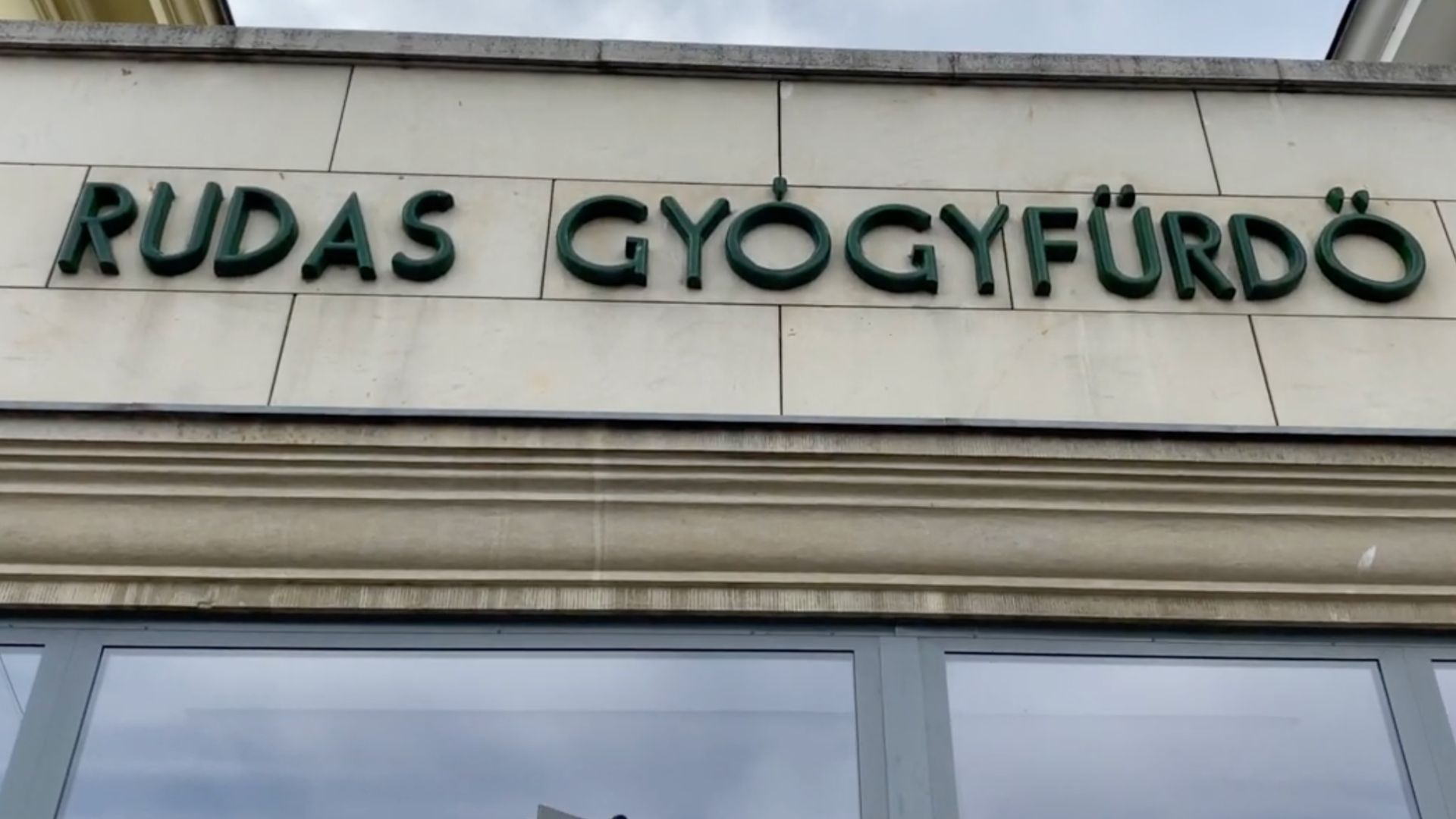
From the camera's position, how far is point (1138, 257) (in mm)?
5480

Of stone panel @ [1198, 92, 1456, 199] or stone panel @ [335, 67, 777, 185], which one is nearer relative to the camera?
stone panel @ [335, 67, 777, 185]

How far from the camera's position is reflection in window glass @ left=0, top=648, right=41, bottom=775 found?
4.39 meters

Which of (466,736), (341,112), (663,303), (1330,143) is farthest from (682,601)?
(1330,143)

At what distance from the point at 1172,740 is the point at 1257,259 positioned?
6.58ft

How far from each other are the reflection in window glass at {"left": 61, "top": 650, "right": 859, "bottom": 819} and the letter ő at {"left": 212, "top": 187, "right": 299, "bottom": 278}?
58.5 inches

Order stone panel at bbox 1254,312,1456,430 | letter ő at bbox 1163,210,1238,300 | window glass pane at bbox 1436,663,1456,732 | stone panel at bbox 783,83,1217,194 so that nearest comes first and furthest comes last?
window glass pane at bbox 1436,663,1456,732, stone panel at bbox 1254,312,1456,430, letter ő at bbox 1163,210,1238,300, stone panel at bbox 783,83,1217,194

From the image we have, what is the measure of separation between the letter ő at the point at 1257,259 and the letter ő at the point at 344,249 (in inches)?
130

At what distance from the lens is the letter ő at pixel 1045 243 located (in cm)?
534

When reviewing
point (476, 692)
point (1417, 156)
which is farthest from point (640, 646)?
point (1417, 156)

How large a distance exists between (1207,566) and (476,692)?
2.42 meters

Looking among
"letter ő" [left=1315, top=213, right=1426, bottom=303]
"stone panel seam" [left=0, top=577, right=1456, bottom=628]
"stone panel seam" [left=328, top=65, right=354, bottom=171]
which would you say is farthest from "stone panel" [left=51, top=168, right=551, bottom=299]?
"letter ő" [left=1315, top=213, right=1426, bottom=303]

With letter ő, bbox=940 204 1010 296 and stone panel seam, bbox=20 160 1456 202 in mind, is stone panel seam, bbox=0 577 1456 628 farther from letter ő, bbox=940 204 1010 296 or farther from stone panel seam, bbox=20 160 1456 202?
stone panel seam, bbox=20 160 1456 202

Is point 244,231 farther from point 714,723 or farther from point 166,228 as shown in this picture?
point 714,723

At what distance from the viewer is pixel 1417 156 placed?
591 cm
